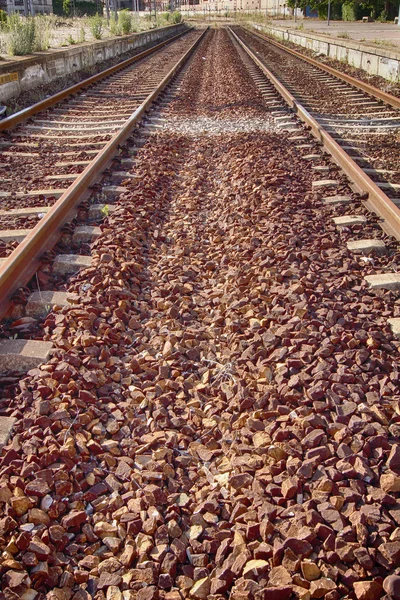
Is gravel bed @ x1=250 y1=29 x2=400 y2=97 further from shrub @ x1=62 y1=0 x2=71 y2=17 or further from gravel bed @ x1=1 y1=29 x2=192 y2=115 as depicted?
shrub @ x1=62 y1=0 x2=71 y2=17

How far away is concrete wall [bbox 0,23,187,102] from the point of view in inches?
420

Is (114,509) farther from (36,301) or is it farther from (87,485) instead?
(36,301)

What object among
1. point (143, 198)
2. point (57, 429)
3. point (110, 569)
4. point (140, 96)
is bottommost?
point (110, 569)

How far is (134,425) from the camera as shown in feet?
9.29

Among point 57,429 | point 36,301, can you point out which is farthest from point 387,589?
point 36,301

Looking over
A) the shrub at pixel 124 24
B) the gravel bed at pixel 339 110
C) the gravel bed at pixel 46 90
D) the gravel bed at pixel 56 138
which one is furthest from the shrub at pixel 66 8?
the gravel bed at pixel 56 138

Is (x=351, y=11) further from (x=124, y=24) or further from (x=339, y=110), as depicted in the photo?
(x=339, y=110)

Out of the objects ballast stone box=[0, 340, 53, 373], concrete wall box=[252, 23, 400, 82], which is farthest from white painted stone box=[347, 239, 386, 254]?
concrete wall box=[252, 23, 400, 82]

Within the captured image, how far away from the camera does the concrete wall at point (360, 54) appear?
1346cm

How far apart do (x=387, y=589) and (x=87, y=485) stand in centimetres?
127

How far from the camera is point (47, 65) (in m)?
13.0

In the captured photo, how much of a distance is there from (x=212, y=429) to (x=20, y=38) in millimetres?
13554

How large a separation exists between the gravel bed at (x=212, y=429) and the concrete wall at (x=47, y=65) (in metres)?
7.46

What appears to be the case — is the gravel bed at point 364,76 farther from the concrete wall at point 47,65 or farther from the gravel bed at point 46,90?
the concrete wall at point 47,65
